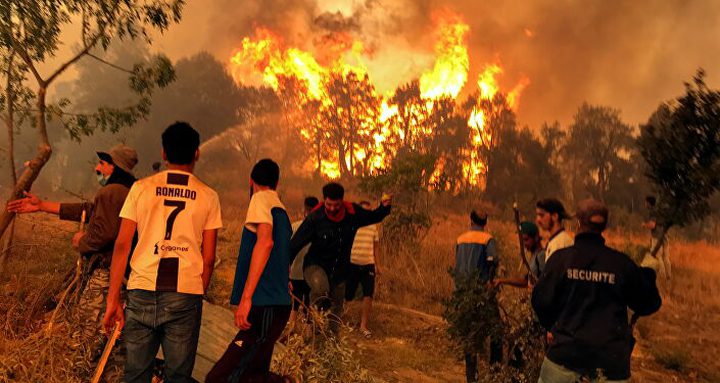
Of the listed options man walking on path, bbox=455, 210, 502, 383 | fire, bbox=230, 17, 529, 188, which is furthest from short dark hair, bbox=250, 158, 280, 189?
fire, bbox=230, 17, 529, 188

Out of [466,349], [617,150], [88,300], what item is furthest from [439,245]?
[617,150]

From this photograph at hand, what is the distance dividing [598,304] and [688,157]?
3.18 meters

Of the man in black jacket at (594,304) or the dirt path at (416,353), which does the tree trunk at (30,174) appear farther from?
the man in black jacket at (594,304)

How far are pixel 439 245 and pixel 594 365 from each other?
12.0 meters

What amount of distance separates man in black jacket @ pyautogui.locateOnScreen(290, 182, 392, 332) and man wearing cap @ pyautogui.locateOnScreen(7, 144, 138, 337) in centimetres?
176

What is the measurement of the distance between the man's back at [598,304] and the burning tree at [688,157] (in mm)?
2499

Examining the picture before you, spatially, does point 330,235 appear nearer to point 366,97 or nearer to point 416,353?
point 416,353

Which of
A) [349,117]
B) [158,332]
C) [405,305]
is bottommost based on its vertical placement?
[405,305]

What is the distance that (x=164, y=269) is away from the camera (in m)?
3.02

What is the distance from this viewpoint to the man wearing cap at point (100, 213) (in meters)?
4.27

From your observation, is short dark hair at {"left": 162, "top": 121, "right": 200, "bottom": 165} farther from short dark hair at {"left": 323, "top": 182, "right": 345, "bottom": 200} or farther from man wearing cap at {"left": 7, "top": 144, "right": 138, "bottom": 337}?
short dark hair at {"left": 323, "top": 182, "right": 345, "bottom": 200}

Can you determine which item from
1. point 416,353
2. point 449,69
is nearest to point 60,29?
point 416,353

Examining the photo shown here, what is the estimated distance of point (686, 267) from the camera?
53.1 ft

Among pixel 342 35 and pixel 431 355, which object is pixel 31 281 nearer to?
pixel 431 355
